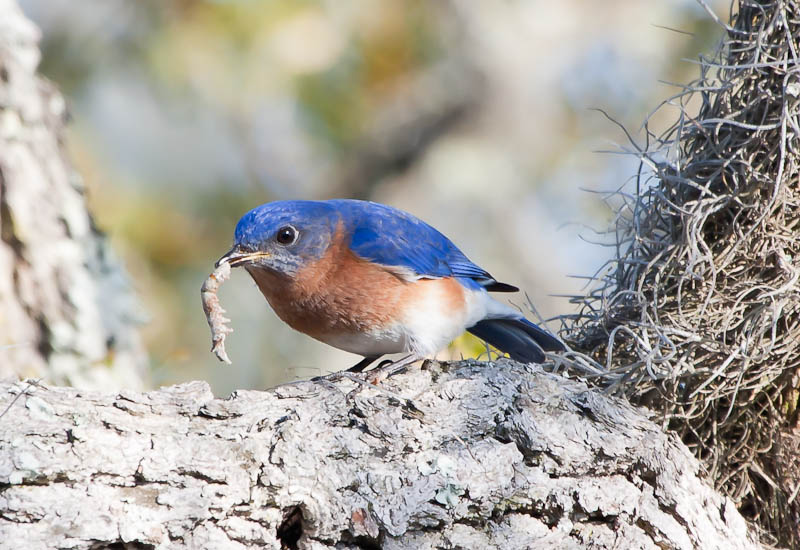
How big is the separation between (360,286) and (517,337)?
945 mm

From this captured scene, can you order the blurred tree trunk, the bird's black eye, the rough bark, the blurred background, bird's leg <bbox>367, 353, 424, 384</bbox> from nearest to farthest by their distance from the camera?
the rough bark
bird's leg <bbox>367, 353, 424, 384</bbox>
the bird's black eye
the blurred tree trunk
the blurred background

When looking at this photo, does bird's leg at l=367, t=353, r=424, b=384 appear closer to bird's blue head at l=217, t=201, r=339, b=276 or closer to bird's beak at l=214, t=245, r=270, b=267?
bird's blue head at l=217, t=201, r=339, b=276

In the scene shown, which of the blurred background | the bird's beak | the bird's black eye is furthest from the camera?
the blurred background

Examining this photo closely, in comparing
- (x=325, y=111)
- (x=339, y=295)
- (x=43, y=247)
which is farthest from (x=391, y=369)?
(x=325, y=111)

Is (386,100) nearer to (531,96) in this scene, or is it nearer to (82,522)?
(531,96)

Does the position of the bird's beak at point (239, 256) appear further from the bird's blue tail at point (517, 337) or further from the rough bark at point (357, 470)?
the bird's blue tail at point (517, 337)

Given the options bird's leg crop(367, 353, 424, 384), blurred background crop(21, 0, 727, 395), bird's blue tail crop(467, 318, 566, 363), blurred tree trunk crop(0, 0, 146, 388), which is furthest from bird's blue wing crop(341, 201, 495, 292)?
blurred background crop(21, 0, 727, 395)

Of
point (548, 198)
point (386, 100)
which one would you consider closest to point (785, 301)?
point (386, 100)

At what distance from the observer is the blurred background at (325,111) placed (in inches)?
419

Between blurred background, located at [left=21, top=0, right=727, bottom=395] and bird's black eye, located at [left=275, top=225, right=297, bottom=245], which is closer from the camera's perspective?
bird's black eye, located at [left=275, top=225, right=297, bottom=245]

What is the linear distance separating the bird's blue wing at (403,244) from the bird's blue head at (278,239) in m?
0.24

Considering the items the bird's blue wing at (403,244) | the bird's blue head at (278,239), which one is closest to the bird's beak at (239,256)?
the bird's blue head at (278,239)

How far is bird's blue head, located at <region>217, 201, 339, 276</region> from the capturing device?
13.9 feet

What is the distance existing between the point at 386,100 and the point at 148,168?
11.8ft
